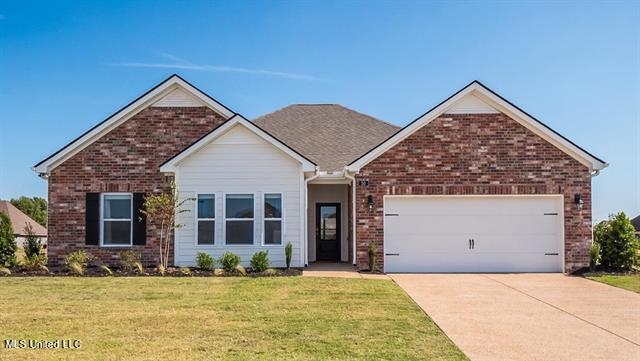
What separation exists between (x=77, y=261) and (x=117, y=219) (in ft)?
5.83

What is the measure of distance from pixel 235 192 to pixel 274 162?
1.47m

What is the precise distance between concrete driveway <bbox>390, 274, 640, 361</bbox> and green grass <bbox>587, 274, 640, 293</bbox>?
35 centimetres

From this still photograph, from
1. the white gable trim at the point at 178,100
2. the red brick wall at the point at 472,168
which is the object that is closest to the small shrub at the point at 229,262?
the red brick wall at the point at 472,168

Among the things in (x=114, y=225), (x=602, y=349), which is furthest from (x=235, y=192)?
(x=602, y=349)

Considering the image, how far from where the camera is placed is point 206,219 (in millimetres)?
16625

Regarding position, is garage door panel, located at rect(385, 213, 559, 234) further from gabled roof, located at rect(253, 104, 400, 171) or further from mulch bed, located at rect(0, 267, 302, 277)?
mulch bed, located at rect(0, 267, 302, 277)

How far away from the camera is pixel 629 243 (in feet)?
51.7

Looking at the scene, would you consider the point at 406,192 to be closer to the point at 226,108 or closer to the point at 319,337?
the point at 226,108

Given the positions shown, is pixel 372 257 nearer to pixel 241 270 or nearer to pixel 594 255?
pixel 241 270

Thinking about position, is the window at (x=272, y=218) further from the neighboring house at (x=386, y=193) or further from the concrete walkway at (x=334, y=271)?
the concrete walkway at (x=334, y=271)

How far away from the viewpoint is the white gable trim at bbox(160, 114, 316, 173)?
1627cm

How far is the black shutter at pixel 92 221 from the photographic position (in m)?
16.8

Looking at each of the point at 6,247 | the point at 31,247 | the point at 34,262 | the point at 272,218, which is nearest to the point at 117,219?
the point at 34,262

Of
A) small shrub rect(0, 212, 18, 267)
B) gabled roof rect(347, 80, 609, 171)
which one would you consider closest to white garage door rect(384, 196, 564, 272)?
A: gabled roof rect(347, 80, 609, 171)
